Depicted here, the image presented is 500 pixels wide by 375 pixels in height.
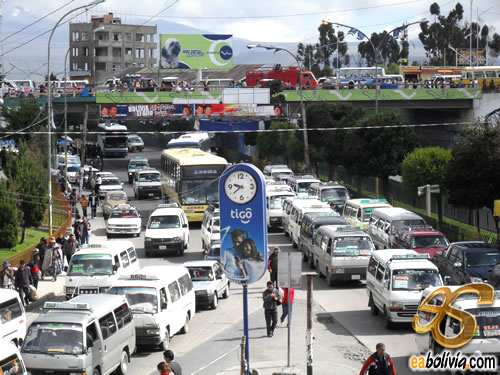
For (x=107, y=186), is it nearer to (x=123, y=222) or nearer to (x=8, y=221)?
(x=123, y=222)

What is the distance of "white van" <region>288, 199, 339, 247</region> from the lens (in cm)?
3572

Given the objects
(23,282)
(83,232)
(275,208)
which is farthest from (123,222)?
(23,282)

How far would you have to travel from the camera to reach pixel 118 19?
170m

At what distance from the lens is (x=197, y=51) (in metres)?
99.8

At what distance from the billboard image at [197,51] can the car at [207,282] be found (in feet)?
245

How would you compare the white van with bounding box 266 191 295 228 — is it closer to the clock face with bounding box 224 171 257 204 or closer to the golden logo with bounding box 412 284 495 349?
the golden logo with bounding box 412 284 495 349

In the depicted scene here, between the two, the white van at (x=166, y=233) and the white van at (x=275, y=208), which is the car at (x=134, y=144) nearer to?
the white van at (x=275, y=208)

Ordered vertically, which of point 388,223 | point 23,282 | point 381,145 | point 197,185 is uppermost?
point 381,145

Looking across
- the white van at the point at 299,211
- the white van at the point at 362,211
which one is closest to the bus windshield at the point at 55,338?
the white van at the point at 299,211

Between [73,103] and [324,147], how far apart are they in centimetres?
2082

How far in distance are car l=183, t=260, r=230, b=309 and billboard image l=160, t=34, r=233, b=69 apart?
245ft

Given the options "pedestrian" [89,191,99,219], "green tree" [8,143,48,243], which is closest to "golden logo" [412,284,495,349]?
"green tree" [8,143,48,243]

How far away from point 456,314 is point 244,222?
183 inches

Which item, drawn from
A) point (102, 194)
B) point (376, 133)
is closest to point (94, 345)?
point (376, 133)
